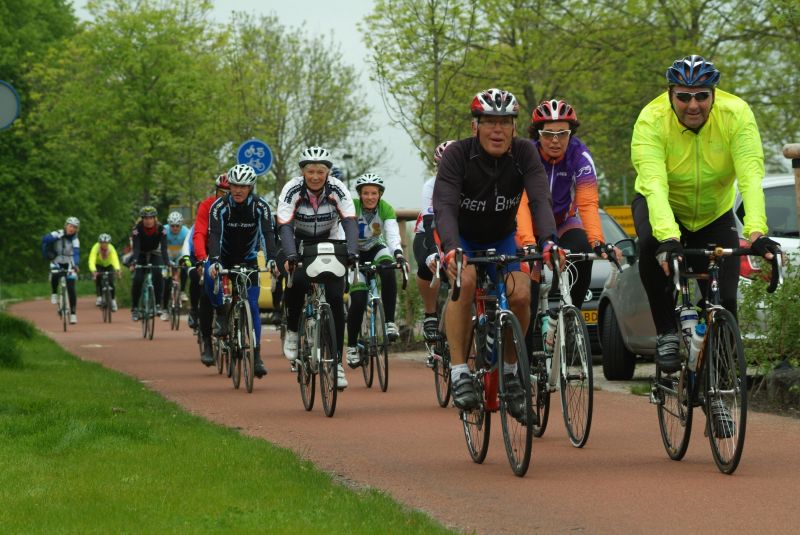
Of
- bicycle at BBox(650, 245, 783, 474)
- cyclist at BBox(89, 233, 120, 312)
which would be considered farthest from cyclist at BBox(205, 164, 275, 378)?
cyclist at BBox(89, 233, 120, 312)

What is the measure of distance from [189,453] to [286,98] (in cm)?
4818

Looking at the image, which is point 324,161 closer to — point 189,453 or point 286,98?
point 189,453

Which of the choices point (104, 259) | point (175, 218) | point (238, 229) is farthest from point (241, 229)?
point (104, 259)

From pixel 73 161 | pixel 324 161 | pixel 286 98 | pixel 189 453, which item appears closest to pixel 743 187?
pixel 189 453

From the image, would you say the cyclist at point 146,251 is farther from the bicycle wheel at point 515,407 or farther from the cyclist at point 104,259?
the bicycle wheel at point 515,407

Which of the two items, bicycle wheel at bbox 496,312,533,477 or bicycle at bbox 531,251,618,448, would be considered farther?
bicycle at bbox 531,251,618,448

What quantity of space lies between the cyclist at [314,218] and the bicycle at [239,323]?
4.05 feet

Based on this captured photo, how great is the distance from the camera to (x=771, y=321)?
11.8m

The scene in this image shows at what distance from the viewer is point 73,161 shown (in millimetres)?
71312

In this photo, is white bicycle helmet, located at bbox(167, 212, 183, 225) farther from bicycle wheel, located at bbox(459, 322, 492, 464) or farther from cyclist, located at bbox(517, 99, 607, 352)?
bicycle wheel, located at bbox(459, 322, 492, 464)

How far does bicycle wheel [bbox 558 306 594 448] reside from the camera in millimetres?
9070

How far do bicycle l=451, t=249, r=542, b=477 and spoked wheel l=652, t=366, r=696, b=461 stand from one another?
34.4 inches

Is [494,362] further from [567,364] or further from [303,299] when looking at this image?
[303,299]

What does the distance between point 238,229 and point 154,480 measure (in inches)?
294
